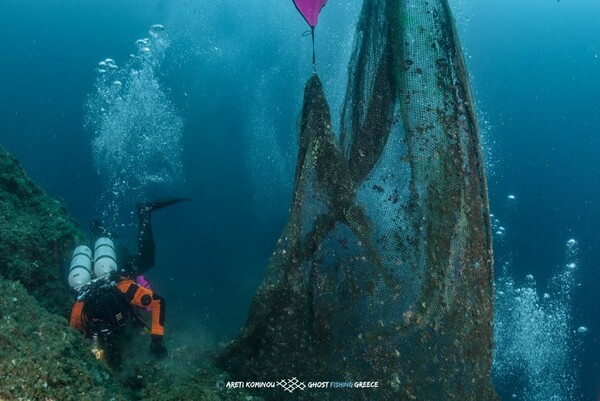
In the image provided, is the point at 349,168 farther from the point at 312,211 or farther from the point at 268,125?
the point at 268,125

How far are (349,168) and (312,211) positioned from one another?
0.50m

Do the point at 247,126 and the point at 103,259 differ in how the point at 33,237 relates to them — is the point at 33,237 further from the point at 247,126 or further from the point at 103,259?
the point at 247,126

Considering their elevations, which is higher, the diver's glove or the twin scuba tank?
the twin scuba tank

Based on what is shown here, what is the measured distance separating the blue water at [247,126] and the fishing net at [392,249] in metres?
3.58

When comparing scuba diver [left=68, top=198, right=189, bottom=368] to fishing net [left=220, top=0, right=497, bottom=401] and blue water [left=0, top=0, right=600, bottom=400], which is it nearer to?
fishing net [left=220, top=0, right=497, bottom=401]

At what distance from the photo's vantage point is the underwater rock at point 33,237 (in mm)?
4656

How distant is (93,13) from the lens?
144 feet

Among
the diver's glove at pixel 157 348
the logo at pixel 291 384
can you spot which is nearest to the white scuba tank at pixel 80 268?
the diver's glove at pixel 157 348

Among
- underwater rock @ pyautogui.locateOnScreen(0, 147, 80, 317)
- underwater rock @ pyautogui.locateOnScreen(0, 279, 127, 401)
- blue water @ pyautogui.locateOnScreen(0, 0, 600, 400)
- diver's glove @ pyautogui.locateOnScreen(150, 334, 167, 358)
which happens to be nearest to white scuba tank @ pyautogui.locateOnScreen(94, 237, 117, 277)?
underwater rock @ pyautogui.locateOnScreen(0, 147, 80, 317)

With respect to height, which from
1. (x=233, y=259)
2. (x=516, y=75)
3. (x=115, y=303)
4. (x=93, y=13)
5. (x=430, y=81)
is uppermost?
(x=93, y=13)

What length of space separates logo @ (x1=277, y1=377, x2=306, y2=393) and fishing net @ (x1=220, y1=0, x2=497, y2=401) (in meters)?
0.03

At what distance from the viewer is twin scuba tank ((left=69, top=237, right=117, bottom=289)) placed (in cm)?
505

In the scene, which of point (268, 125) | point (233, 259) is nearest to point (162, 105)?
point (268, 125)

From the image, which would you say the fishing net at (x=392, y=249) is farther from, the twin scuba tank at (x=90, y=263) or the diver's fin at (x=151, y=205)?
the diver's fin at (x=151, y=205)
